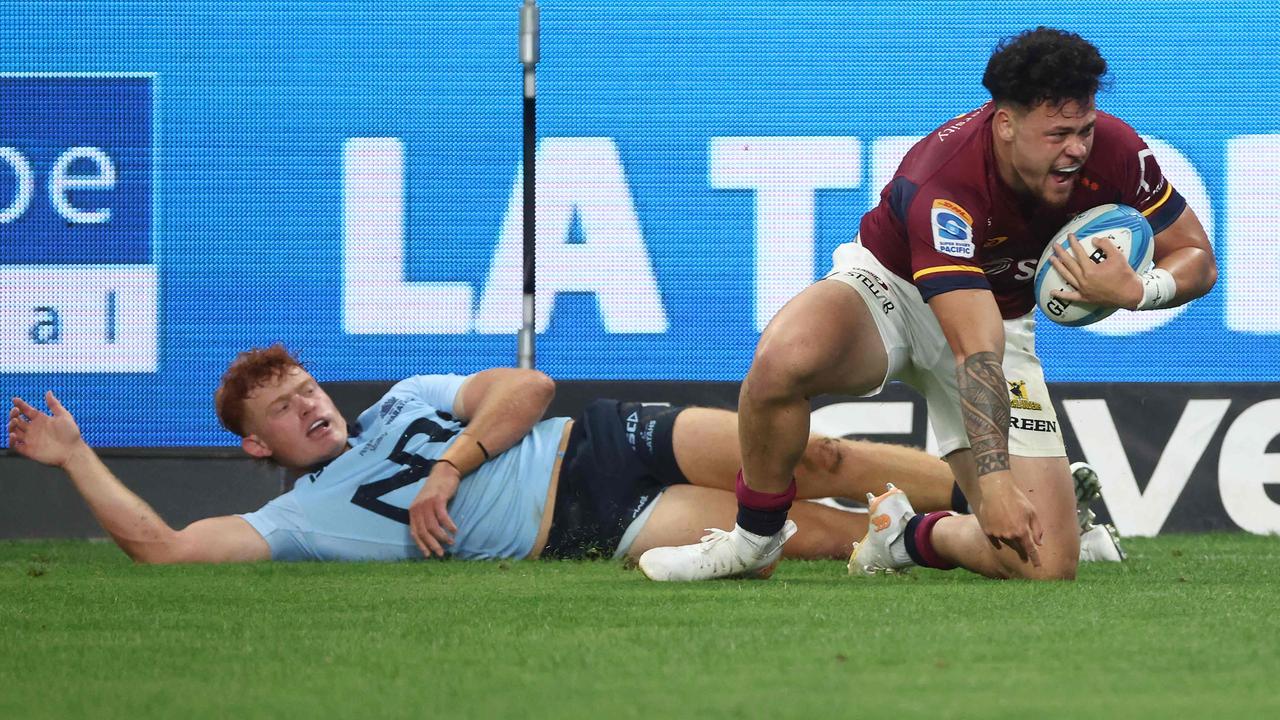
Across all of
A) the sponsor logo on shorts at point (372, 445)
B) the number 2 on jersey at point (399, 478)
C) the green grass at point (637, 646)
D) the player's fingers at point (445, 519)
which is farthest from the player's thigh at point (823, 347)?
the sponsor logo on shorts at point (372, 445)

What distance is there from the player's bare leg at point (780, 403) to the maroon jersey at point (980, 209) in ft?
0.65

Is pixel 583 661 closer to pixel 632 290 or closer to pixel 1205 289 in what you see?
pixel 1205 289

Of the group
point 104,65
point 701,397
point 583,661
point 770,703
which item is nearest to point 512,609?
point 583,661

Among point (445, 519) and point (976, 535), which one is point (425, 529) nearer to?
point (445, 519)

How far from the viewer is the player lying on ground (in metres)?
4.27

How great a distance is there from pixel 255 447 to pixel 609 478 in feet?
3.33

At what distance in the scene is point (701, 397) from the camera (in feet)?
18.3

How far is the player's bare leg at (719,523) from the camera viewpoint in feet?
14.0

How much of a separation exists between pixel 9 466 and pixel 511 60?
2239 millimetres

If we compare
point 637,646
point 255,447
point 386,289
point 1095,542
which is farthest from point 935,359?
point 386,289

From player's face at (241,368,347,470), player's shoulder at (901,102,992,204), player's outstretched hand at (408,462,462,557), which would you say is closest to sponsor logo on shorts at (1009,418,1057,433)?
player's shoulder at (901,102,992,204)

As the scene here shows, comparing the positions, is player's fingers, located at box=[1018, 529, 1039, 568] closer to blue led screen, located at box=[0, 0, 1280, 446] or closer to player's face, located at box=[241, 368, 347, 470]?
player's face, located at box=[241, 368, 347, 470]

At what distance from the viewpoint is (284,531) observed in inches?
172

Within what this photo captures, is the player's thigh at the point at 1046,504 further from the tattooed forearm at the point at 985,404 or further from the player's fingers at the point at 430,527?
the player's fingers at the point at 430,527
